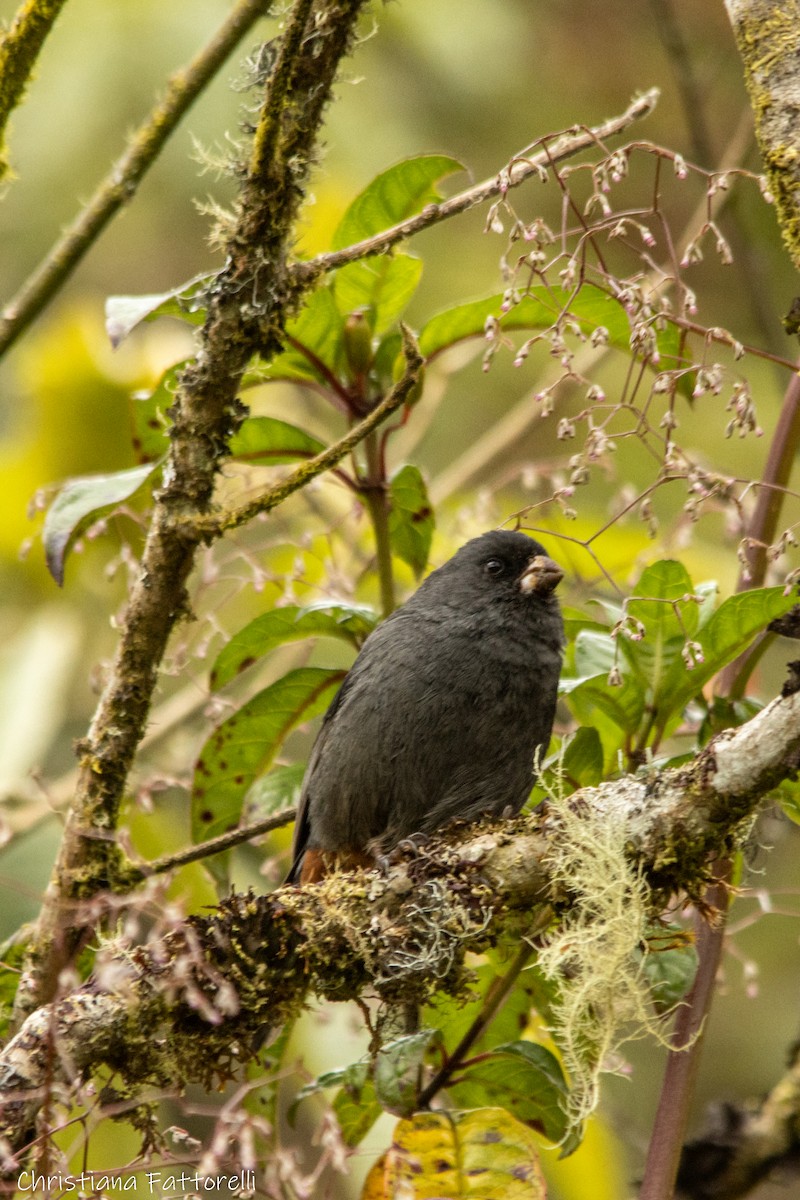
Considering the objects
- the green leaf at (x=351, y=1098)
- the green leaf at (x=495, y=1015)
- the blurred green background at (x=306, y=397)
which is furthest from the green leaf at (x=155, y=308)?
the green leaf at (x=351, y=1098)

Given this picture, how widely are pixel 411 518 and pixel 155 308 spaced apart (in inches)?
30.7

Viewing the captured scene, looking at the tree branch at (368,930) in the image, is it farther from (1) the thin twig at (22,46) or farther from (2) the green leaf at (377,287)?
(1) the thin twig at (22,46)

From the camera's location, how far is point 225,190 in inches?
239

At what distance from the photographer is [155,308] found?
8.80ft

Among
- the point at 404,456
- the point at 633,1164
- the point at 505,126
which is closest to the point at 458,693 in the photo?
the point at 404,456

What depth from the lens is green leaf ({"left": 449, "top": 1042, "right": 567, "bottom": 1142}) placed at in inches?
110

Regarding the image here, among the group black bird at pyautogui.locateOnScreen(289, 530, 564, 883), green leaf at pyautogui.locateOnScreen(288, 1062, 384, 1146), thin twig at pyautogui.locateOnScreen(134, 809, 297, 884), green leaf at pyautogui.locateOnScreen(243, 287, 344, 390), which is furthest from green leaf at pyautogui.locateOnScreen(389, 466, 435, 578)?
green leaf at pyautogui.locateOnScreen(288, 1062, 384, 1146)

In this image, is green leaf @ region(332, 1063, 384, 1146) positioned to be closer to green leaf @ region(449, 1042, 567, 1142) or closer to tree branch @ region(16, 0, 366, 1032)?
green leaf @ region(449, 1042, 567, 1142)

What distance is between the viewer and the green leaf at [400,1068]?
8.55 feet

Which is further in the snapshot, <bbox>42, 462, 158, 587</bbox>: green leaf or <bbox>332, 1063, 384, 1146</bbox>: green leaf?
<bbox>332, 1063, 384, 1146</bbox>: green leaf

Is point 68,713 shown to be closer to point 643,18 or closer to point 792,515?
point 792,515

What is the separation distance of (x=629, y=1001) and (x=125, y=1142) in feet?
5.24

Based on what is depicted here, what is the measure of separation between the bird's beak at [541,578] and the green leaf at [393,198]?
100cm

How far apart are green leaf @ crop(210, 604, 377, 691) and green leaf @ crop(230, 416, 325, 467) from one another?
1.20 feet
